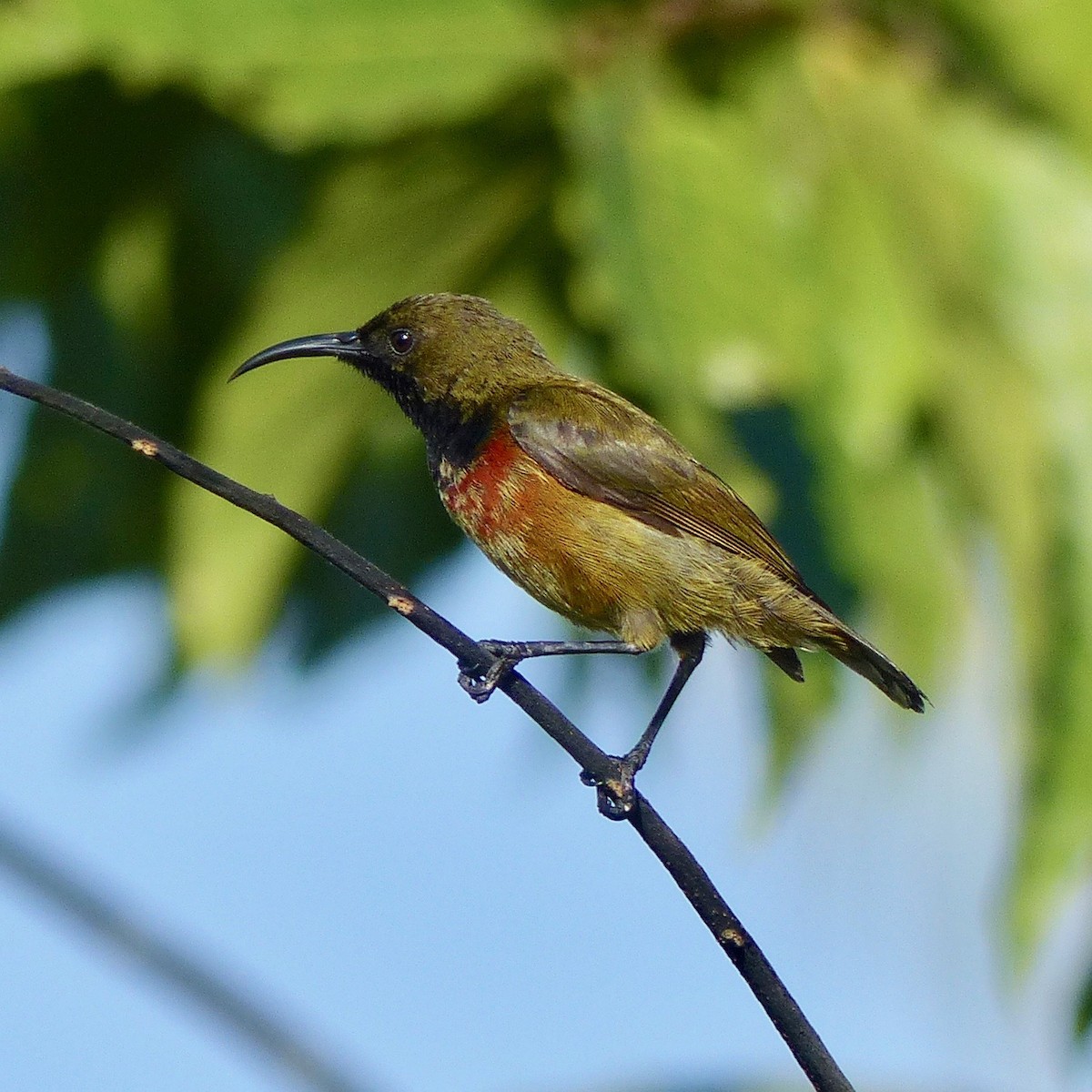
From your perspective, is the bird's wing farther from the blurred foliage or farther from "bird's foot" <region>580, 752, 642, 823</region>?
"bird's foot" <region>580, 752, 642, 823</region>

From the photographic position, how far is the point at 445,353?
3957 mm

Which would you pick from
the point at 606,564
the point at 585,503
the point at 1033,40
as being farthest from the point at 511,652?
the point at 1033,40

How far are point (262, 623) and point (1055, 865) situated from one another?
153cm

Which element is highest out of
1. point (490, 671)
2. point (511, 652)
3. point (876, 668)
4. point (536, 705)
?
point (876, 668)

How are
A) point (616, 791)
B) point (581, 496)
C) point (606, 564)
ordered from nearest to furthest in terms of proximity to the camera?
1. point (616, 791)
2. point (606, 564)
3. point (581, 496)

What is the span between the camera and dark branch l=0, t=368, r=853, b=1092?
211cm

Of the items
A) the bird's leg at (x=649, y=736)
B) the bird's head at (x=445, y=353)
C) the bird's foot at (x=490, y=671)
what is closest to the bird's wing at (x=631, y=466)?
the bird's head at (x=445, y=353)

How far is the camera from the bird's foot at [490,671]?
9.12ft

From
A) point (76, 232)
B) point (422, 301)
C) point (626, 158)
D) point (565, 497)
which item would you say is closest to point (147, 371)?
point (76, 232)

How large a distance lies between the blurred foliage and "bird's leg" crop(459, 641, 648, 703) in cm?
40

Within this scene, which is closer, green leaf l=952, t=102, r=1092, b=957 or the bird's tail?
green leaf l=952, t=102, r=1092, b=957

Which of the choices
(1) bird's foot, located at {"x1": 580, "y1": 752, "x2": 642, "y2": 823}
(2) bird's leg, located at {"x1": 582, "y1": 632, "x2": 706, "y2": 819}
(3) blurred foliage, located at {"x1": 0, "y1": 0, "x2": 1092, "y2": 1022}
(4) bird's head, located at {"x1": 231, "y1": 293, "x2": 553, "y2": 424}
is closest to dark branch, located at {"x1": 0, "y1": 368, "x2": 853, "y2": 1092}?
(1) bird's foot, located at {"x1": 580, "y1": 752, "x2": 642, "y2": 823}

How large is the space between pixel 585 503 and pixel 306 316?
0.66 m

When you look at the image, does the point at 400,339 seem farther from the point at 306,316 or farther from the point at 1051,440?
the point at 1051,440
